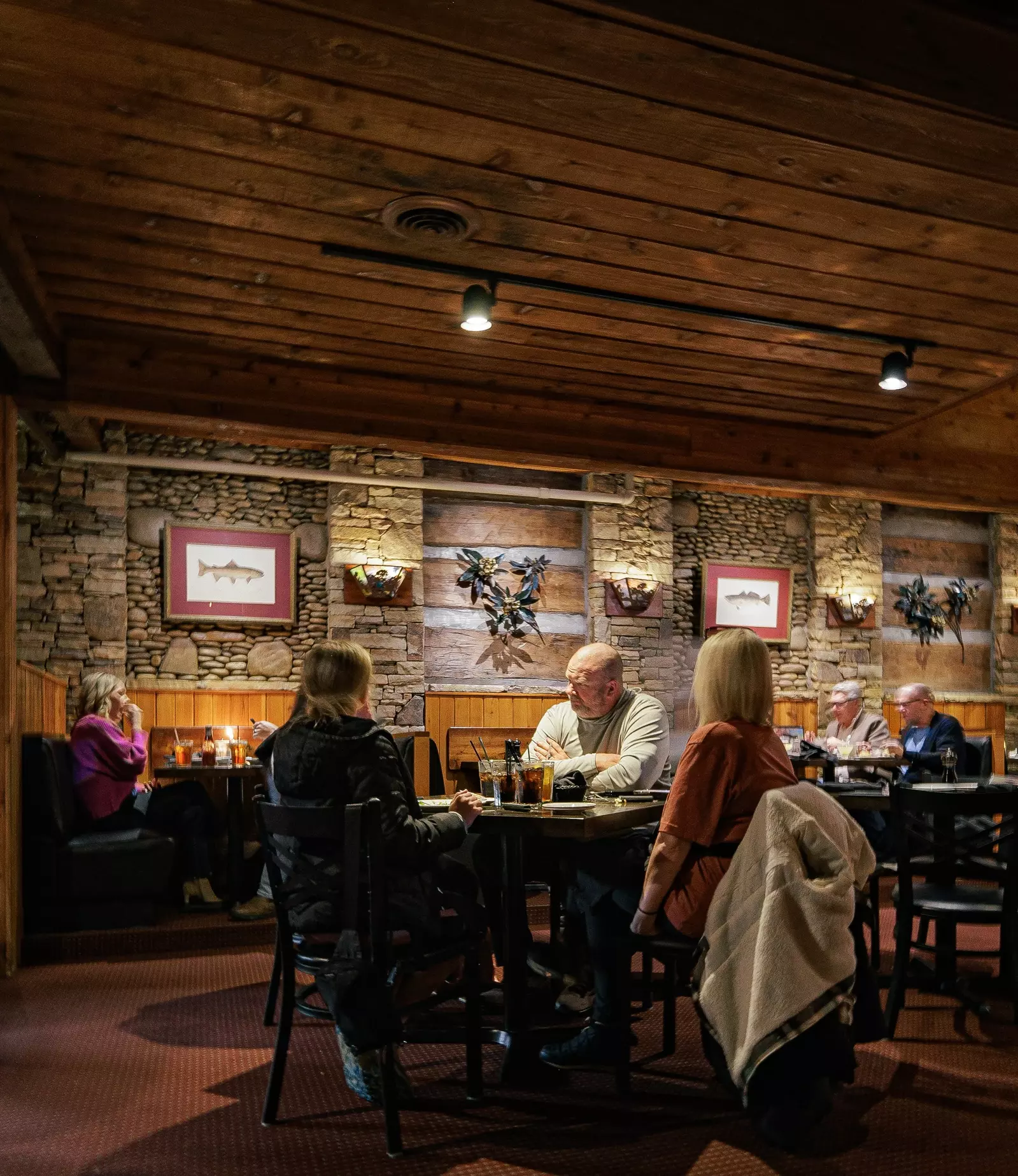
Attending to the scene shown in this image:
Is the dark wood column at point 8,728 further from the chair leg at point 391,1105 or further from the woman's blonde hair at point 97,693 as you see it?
the chair leg at point 391,1105

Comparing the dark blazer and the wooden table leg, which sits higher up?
the dark blazer

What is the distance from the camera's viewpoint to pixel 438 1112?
3.15 meters

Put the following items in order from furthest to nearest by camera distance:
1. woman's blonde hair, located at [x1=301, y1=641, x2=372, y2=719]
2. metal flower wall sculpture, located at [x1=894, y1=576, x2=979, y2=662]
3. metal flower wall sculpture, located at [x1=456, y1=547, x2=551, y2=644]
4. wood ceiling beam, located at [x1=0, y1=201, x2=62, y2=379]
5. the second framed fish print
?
metal flower wall sculpture, located at [x1=894, y1=576, x2=979, y2=662] < the second framed fish print < metal flower wall sculpture, located at [x1=456, y1=547, x2=551, y2=644] < wood ceiling beam, located at [x1=0, y1=201, x2=62, y2=379] < woman's blonde hair, located at [x1=301, y1=641, x2=372, y2=719]

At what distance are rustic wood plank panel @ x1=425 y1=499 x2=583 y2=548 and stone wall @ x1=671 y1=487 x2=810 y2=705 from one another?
1061mm

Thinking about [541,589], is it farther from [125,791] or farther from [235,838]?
[125,791]

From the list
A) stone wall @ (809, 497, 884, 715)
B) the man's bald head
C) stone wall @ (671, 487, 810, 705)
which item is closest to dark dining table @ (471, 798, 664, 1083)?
the man's bald head

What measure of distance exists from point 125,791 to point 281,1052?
3.29 meters

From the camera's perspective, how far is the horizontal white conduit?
792 cm

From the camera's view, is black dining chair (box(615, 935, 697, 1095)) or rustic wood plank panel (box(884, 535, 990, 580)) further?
rustic wood plank panel (box(884, 535, 990, 580))

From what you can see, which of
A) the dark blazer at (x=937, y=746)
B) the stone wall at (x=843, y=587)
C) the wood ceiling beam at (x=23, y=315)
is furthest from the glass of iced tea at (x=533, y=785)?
the stone wall at (x=843, y=587)

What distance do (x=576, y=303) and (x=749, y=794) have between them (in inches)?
116

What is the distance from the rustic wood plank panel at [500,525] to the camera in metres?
9.05

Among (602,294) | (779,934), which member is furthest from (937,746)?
(779,934)

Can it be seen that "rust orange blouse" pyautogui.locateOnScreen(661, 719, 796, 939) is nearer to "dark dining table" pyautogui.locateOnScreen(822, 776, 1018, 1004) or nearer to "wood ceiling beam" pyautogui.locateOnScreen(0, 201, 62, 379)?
"dark dining table" pyautogui.locateOnScreen(822, 776, 1018, 1004)
